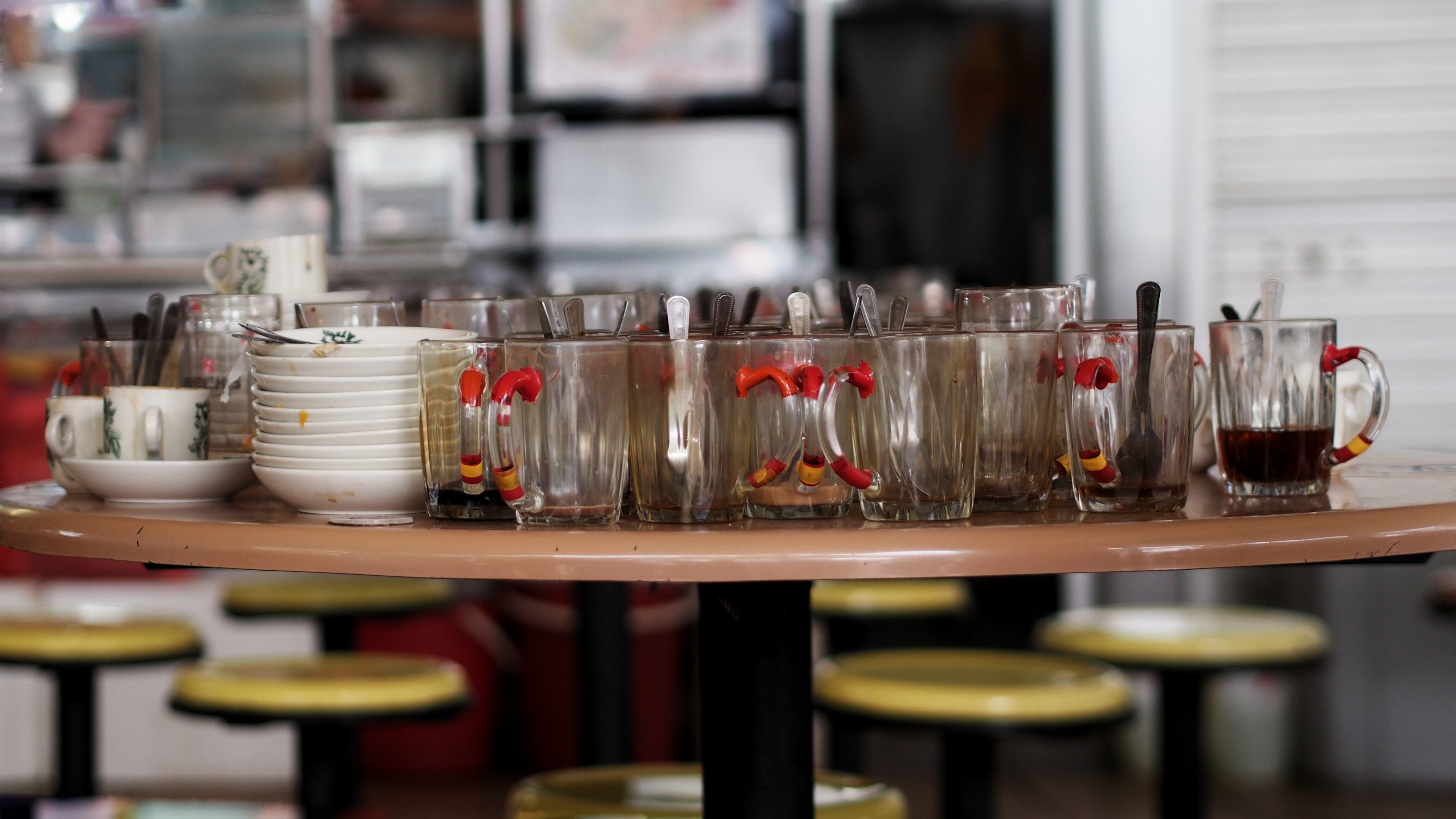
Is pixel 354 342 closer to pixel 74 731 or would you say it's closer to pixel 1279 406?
pixel 1279 406

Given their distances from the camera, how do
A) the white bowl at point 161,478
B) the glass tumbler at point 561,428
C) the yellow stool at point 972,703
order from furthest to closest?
1. the yellow stool at point 972,703
2. the white bowl at point 161,478
3. the glass tumbler at point 561,428

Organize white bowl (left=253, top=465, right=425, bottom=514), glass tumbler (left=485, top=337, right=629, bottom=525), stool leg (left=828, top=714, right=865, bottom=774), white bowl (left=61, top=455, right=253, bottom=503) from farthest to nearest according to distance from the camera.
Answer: stool leg (left=828, top=714, right=865, bottom=774) < white bowl (left=61, top=455, right=253, bottom=503) < white bowl (left=253, top=465, right=425, bottom=514) < glass tumbler (left=485, top=337, right=629, bottom=525)

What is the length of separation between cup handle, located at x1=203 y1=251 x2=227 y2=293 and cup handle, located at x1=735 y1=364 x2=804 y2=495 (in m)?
0.73

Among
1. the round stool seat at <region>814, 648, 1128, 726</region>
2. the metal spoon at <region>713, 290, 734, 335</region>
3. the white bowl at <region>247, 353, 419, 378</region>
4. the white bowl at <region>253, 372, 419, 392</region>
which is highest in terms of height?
the metal spoon at <region>713, 290, 734, 335</region>

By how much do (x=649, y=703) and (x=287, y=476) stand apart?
282 centimetres

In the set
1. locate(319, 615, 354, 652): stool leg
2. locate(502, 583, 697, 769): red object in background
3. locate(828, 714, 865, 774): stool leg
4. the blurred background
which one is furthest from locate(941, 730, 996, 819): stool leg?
locate(502, 583, 697, 769): red object in background

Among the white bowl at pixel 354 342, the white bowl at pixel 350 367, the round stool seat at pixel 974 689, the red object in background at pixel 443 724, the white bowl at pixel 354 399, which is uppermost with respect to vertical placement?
the white bowl at pixel 354 342

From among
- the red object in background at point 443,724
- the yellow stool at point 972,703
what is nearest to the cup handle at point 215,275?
the yellow stool at point 972,703

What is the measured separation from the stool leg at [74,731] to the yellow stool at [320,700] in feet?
1.01

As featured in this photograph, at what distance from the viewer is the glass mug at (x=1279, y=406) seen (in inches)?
46.9

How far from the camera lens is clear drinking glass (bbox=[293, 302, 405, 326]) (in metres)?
1.36

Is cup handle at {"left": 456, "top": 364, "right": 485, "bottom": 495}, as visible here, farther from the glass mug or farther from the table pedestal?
Answer: the glass mug

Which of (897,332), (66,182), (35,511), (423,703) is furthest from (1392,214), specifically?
(66,182)

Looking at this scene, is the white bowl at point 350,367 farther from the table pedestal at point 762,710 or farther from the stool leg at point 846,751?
the stool leg at point 846,751
